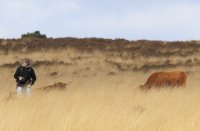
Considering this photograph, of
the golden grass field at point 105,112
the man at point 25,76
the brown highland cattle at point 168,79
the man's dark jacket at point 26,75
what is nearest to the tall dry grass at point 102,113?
the golden grass field at point 105,112

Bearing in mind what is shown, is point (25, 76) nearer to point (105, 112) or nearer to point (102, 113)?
point (105, 112)

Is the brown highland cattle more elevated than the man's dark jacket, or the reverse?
the man's dark jacket

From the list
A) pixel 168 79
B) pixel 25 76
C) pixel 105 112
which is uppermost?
pixel 105 112

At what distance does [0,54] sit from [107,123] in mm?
38151

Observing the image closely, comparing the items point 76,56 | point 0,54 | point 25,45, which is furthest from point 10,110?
point 25,45

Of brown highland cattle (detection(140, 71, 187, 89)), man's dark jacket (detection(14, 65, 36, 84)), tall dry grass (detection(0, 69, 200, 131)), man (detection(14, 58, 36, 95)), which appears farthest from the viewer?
brown highland cattle (detection(140, 71, 187, 89))

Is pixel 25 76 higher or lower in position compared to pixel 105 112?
lower

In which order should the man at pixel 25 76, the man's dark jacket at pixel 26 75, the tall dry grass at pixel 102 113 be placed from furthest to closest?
the man's dark jacket at pixel 26 75 → the man at pixel 25 76 → the tall dry grass at pixel 102 113

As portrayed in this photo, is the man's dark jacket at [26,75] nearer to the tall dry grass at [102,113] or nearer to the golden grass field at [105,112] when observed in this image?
the golden grass field at [105,112]

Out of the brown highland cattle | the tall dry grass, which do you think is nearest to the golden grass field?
the tall dry grass

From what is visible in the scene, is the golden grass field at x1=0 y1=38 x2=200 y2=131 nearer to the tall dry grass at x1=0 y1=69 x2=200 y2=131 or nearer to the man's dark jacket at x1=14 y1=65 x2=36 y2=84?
the tall dry grass at x1=0 y1=69 x2=200 y2=131

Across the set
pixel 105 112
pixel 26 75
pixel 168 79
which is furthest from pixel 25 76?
pixel 105 112

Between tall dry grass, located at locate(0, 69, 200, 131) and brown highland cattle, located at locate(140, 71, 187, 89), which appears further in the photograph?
brown highland cattle, located at locate(140, 71, 187, 89)

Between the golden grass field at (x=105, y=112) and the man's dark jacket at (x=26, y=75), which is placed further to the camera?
the man's dark jacket at (x=26, y=75)
